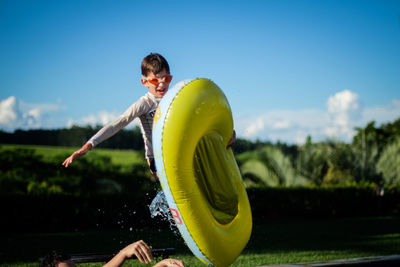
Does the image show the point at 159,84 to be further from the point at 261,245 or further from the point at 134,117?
the point at 261,245

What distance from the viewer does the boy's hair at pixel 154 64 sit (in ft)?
12.2

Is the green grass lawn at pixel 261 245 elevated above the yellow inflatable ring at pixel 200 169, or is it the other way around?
the yellow inflatable ring at pixel 200 169

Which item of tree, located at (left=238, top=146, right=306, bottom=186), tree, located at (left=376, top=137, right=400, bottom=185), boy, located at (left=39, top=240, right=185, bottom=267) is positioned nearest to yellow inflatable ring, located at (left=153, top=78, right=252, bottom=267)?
boy, located at (left=39, top=240, right=185, bottom=267)

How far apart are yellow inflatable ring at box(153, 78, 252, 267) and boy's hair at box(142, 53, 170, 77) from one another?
1.46 feet

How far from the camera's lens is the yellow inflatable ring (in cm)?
324

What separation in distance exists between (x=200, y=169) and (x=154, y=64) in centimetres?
110

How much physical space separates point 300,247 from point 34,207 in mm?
7418

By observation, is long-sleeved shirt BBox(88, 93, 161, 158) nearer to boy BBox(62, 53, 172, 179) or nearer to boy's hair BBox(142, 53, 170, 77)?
boy BBox(62, 53, 172, 179)

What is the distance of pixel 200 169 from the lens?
3.68m

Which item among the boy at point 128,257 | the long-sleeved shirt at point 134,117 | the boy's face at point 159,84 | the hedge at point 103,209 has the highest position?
the boy's face at point 159,84

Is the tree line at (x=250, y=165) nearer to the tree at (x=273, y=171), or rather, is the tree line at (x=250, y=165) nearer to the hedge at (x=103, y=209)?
the tree at (x=273, y=171)

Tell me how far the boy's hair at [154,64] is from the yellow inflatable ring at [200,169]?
0.45 meters

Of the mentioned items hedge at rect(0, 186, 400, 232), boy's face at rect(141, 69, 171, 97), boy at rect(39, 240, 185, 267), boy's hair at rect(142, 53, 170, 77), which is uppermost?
boy's hair at rect(142, 53, 170, 77)

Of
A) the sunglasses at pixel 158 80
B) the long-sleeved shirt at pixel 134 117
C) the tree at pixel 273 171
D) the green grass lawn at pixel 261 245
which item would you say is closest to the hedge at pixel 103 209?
the green grass lawn at pixel 261 245
